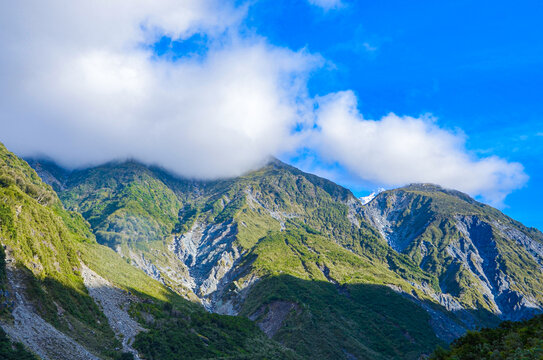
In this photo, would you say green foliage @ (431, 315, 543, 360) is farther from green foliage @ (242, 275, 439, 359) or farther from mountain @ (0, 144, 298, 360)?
green foliage @ (242, 275, 439, 359)

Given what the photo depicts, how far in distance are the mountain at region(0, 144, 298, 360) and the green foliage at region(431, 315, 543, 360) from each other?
5946 cm

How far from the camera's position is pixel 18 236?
83562mm

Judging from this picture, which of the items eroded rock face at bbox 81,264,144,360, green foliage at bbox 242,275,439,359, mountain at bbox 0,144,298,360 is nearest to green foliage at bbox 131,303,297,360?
mountain at bbox 0,144,298,360

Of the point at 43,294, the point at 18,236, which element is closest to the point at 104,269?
the point at 18,236

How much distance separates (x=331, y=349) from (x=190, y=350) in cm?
7555

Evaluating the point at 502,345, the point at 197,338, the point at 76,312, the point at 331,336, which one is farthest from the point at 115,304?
the point at 331,336

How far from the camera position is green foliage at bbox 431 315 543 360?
83.1ft

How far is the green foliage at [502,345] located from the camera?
83.1 ft

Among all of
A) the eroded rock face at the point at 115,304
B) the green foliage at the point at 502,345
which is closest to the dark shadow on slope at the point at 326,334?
the eroded rock face at the point at 115,304

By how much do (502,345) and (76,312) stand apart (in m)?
85.2

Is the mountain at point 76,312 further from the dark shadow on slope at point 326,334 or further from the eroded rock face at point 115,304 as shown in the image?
the dark shadow on slope at point 326,334

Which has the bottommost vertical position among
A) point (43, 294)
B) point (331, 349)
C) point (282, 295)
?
point (43, 294)

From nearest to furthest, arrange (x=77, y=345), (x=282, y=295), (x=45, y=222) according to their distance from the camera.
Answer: (x=77, y=345) → (x=45, y=222) → (x=282, y=295)

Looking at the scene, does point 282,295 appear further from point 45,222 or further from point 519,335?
point 519,335
